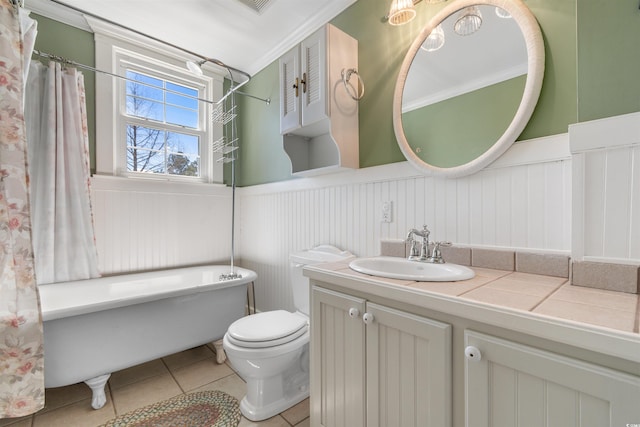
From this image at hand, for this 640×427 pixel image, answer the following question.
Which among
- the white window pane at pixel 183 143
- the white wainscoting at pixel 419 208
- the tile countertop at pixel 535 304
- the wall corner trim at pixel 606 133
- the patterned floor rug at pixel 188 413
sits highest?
the white window pane at pixel 183 143

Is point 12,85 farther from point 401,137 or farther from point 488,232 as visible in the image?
point 488,232

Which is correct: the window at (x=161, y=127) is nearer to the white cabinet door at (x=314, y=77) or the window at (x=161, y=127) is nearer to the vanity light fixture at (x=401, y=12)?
the white cabinet door at (x=314, y=77)

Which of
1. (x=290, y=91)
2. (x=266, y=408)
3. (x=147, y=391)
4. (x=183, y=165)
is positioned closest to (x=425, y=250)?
(x=266, y=408)

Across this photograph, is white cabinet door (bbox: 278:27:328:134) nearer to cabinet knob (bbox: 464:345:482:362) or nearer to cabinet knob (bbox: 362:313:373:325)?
cabinet knob (bbox: 362:313:373:325)

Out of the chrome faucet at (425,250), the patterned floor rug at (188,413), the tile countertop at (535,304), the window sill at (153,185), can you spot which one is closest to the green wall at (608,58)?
the tile countertop at (535,304)

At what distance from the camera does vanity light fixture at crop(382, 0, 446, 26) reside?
→ 1362mm

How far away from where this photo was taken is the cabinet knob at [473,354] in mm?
712

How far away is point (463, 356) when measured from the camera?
761 mm

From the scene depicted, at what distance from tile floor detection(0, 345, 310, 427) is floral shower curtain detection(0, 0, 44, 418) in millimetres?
236

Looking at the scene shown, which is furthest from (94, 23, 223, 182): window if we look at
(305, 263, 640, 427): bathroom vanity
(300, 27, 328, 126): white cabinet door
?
(305, 263, 640, 427): bathroom vanity

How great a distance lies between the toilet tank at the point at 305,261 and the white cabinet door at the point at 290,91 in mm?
861

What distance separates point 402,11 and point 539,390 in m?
1.61

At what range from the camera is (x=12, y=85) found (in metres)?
1.38

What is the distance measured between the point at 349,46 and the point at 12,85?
1.83 metres
